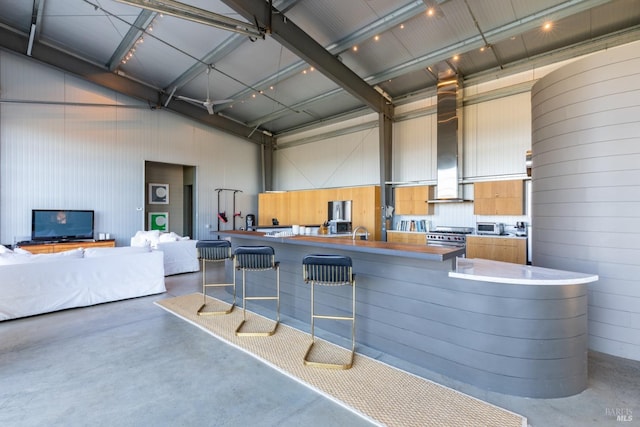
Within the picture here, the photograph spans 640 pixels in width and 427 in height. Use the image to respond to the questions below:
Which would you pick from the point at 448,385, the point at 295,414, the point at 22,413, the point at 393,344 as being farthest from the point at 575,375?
the point at 22,413

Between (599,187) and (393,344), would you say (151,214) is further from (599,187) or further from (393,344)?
(599,187)

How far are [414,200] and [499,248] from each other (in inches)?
87.9

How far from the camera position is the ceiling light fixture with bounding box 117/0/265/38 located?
3.84m

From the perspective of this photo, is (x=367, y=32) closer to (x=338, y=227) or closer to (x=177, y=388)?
(x=338, y=227)

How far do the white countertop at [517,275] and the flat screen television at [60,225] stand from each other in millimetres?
8620

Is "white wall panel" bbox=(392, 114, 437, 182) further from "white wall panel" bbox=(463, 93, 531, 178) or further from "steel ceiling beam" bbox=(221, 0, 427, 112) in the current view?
"steel ceiling beam" bbox=(221, 0, 427, 112)

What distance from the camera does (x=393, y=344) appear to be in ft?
9.17

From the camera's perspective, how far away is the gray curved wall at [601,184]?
2.65 metres

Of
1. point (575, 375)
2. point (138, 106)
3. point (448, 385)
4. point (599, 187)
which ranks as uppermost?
point (138, 106)

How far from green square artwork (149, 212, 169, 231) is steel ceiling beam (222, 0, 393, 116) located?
23.6ft

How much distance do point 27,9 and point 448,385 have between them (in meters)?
9.34

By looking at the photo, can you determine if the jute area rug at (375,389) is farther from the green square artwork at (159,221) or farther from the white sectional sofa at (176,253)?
the green square artwork at (159,221)

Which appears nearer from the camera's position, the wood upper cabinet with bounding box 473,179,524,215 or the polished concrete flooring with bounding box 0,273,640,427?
the polished concrete flooring with bounding box 0,273,640,427

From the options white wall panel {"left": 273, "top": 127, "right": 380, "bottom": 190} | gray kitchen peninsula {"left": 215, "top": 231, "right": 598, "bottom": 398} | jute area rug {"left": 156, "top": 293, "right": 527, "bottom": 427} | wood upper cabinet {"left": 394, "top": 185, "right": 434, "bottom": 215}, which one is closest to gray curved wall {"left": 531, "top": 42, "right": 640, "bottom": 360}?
gray kitchen peninsula {"left": 215, "top": 231, "right": 598, "bottom": 398}
